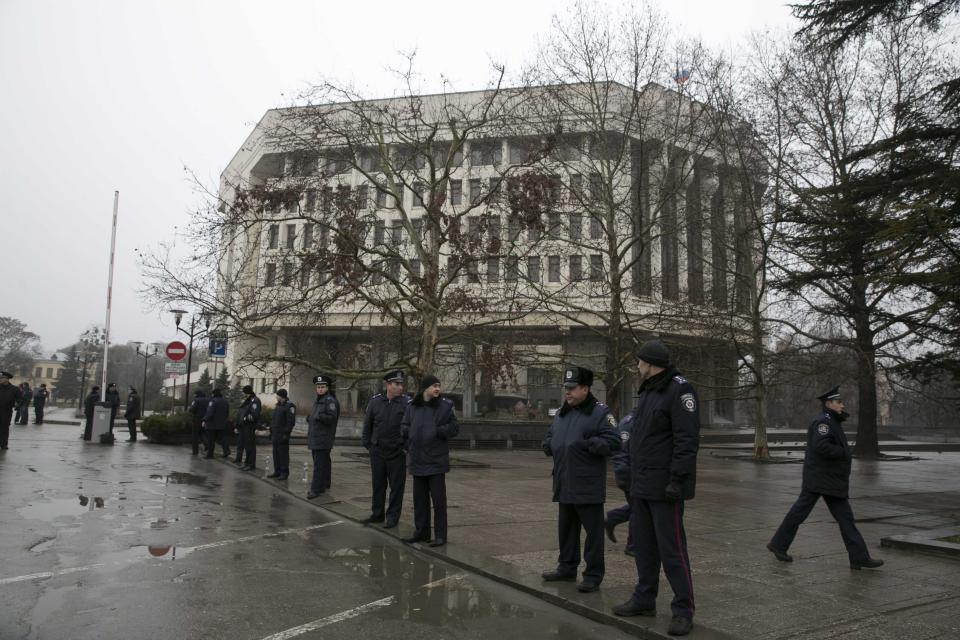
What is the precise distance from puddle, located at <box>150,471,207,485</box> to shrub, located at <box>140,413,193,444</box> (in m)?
8.56

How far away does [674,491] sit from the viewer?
15.9ft

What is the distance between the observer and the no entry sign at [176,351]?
907 inches

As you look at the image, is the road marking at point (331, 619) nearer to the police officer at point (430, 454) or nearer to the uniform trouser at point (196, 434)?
the police officer at point (430, 454)

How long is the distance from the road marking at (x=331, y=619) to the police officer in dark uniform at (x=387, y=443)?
3486 millimetres

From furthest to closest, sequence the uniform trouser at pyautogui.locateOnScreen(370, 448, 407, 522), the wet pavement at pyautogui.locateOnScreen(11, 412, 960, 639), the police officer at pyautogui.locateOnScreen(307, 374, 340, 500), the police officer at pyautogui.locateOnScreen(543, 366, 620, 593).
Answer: the police officer at pyautogui.locateOnScreen(307, 374, 340, 500), the uniform trouser at pyautogui.locateOnScreen(370, 448, 407, 522), the police officer at pyautogui.locateOnScreen(543, 366, 620, 593), the wet pavement at pyautogui.locateOnScreen(11, 412, 960, 639)

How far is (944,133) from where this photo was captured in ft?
33.3

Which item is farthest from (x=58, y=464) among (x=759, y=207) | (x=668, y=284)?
(x=759, y=207)

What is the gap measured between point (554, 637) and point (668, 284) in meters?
20.3

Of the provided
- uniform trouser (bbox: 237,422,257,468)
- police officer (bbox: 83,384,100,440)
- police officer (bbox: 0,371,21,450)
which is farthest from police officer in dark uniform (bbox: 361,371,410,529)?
police officer (bbox: 83,384,100,440)

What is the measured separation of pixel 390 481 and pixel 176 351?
1663cm

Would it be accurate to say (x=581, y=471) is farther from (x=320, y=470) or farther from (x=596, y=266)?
(x=596, y=266)

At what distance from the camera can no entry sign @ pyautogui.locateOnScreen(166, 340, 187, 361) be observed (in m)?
23.0

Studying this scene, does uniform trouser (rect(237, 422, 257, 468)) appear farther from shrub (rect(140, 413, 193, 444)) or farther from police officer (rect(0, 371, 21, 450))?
shrub (rect(140, 413, 193, 444))

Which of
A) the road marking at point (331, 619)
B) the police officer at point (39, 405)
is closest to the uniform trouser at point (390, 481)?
the road marking at point (331, 619)
